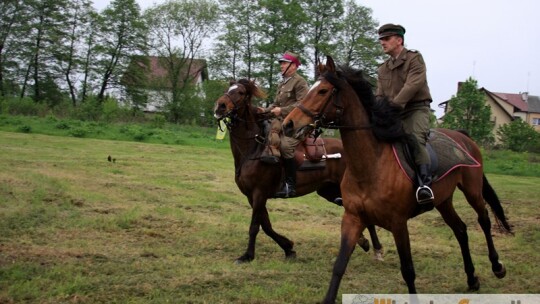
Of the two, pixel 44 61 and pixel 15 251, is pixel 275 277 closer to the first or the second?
pixel 15 251

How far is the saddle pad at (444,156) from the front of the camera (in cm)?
587

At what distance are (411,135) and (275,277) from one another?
2.69 meters

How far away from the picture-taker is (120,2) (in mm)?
51250

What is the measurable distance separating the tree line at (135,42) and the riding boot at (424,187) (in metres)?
42.2

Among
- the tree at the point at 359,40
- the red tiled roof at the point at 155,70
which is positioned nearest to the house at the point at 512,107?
the tree at the point at 359,40

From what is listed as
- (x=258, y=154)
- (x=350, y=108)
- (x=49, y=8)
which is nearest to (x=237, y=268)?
(x=258, y=154)

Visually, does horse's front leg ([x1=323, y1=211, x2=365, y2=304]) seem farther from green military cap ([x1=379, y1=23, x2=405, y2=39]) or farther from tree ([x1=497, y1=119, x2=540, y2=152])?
tree ([x1=497, y1=119, x2=540, y2=152])

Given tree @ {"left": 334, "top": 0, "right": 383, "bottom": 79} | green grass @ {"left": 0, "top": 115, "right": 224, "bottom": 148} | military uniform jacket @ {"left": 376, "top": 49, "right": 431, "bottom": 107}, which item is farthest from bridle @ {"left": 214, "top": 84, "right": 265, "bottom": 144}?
tree @ {"left": 334, "top": 0, "right": 383, "bottom": 79}

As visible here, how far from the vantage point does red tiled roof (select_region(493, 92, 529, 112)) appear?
7750 centimetres

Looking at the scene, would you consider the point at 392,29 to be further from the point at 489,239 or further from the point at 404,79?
the point at 489,239

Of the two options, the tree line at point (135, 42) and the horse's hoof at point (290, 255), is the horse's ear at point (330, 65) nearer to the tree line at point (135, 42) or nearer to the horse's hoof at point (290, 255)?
the horse's hoof at point (290, 255)

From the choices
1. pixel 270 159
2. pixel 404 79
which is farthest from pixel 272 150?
pixel 404 79

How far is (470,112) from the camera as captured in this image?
2053 inches

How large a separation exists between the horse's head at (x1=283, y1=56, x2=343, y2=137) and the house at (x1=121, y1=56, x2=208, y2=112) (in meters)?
48.2
